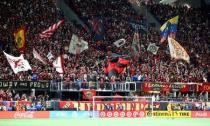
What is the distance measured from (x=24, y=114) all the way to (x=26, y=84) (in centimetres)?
672

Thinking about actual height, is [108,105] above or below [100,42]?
below

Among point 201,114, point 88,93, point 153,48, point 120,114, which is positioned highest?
point 153,48

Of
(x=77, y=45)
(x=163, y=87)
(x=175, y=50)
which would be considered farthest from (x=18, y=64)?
(x=175, y=50)

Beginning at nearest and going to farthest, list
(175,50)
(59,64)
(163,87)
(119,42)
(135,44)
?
(59,64)
(175,50)
(163,87)
(135,44)
(119,42)

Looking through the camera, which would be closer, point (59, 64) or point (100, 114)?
point (100, 114)

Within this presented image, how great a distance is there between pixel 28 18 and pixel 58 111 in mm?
16875

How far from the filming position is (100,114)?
40.8 meters

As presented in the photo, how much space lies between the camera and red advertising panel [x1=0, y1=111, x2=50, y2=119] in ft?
125

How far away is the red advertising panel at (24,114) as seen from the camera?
38.2 m

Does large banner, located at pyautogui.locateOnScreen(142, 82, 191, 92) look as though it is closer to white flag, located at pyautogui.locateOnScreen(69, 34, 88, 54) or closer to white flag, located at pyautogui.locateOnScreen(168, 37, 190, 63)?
white flag, located at pyautogui.locateOnScreen(168, 37, 190, 63)

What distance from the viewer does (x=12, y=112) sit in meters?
38.4

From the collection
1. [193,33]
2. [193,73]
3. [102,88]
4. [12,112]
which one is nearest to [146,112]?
[102,88]

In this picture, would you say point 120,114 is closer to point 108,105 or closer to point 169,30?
point 108,105

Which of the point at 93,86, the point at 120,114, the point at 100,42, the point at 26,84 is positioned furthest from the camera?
the point at 100,42
